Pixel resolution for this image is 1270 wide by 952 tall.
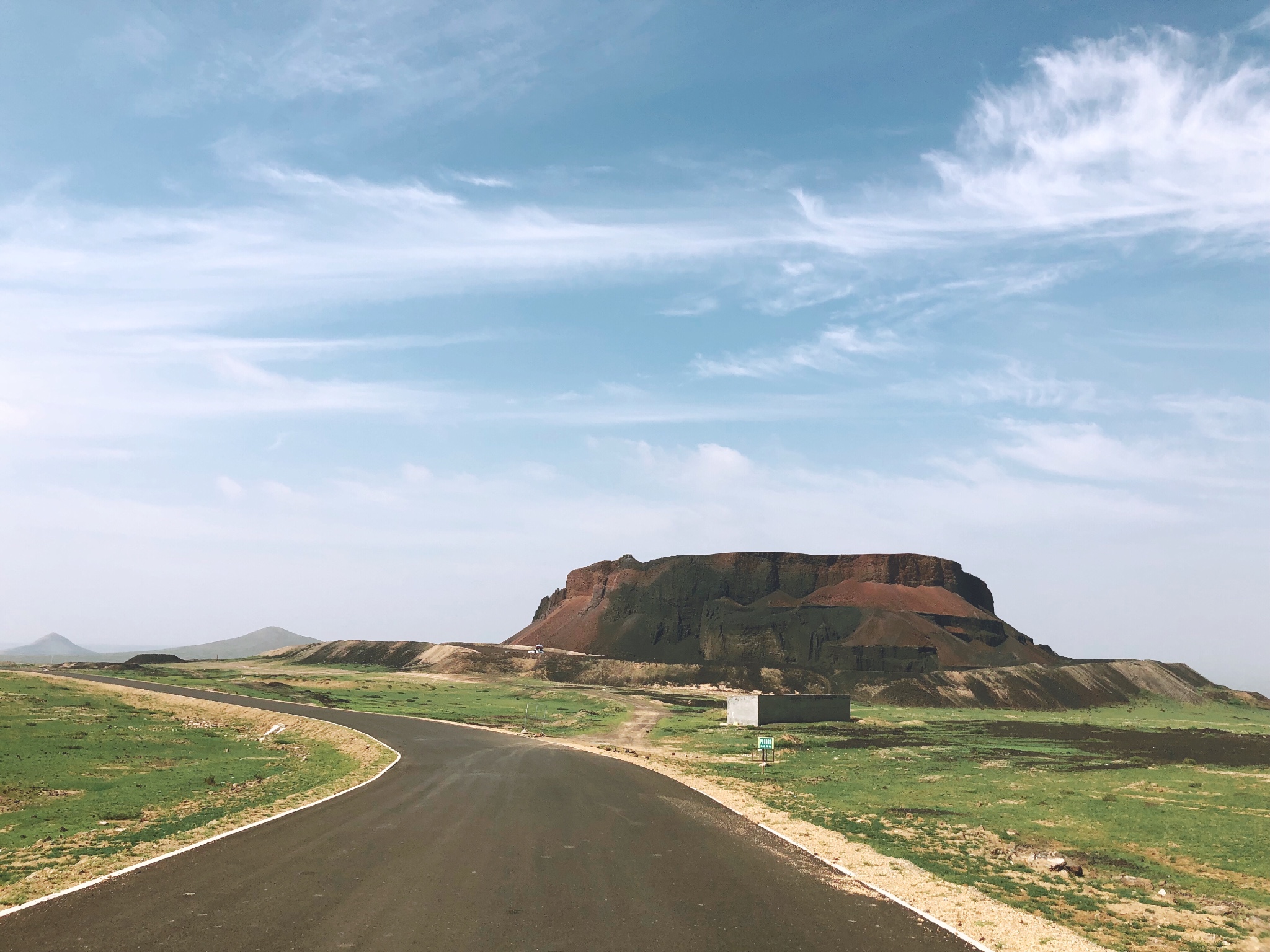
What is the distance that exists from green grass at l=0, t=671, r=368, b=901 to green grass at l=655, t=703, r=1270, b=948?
67.1 feet

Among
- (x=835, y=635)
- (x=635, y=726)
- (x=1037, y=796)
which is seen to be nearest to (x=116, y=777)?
(x=1037, y=796)

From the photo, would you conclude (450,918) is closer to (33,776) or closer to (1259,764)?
(33,776)

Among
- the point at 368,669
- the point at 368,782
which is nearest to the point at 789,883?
the point at 368,782

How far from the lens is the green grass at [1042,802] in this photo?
21188 mm

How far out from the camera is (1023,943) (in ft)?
50.1

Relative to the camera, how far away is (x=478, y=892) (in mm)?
16797

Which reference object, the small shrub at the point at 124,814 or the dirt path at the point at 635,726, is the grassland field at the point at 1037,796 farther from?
the small shrub at the point at 124,814

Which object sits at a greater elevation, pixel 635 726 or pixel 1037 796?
pixel 1037 796

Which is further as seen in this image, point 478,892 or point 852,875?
point 852,875

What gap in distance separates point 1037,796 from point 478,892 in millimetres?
29893

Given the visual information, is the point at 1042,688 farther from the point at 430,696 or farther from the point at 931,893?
the point at 931,893

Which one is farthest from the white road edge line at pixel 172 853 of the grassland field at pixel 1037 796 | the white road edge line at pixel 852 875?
the grassland field at pixel 1037 796

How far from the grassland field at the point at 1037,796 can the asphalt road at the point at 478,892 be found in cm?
524

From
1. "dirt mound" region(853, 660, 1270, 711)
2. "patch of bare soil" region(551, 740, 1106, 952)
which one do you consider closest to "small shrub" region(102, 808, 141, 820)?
"patch of bare soil" region(551, 740, 1106, 952)
